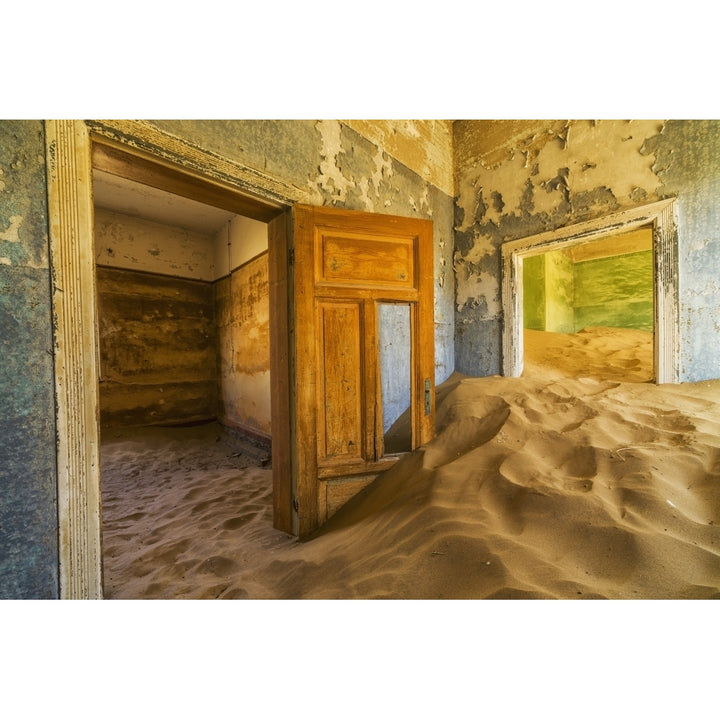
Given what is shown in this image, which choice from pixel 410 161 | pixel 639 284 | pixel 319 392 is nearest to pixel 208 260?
pixel 410 161

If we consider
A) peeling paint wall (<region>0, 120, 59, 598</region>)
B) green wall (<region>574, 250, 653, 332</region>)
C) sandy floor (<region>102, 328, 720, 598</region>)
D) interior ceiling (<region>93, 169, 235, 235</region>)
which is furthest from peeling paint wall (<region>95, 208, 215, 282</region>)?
green wall (<region>574, 250, 653, 332</region>)

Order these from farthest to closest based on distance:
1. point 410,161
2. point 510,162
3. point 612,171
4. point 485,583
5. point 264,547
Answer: point 510,162
point 410,161
point 612,171
point 264,547
point 485,583

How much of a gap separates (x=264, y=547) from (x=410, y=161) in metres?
3.98

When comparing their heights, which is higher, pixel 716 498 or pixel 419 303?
pixel 419 303

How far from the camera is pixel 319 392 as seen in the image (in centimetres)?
244

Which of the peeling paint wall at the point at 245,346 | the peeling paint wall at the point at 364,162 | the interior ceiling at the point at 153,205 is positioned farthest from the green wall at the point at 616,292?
the interior ceiling at the point at 153,205

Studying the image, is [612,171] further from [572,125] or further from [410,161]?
[410,161]

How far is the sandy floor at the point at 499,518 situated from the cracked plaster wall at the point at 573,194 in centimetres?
75

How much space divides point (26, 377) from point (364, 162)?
2851mm

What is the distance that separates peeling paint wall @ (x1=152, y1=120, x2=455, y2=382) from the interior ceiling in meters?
3.15

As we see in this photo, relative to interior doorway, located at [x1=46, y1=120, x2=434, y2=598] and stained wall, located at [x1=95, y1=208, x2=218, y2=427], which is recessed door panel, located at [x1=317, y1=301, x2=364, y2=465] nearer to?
interior doorway, located at [x1=46, y1=120, x2=434, y2=598]

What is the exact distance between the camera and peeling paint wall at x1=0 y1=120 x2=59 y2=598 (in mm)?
1315

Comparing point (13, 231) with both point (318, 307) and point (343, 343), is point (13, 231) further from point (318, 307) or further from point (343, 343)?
point (343, 343)

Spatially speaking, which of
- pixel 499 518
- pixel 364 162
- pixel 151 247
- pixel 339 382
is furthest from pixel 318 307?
pixel 151 247
